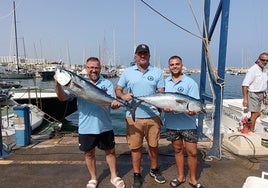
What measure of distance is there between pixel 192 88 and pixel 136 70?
0.81 metres

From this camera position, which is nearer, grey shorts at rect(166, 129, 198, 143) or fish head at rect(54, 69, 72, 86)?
fish head at rect(54, 69, 72, 86)

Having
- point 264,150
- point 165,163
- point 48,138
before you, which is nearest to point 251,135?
point 264,150

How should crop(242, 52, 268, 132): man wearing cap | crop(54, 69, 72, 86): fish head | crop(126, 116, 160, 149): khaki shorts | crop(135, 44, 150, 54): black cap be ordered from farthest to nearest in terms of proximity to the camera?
crop(242, 52, 268, 132): man wearing cap, crop(126, 116, 160, 149): khaki shorts, crop(135, 44, 150, 54): black cap, crop(54, 69, 72, 86): fish head

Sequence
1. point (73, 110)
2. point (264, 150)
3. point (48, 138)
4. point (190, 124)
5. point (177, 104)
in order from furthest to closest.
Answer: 1. point (73, 110)
2. point (48, 138)
3. point (264, 150)
4. point (190, 124)
5. point (177, 104)

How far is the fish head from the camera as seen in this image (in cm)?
330

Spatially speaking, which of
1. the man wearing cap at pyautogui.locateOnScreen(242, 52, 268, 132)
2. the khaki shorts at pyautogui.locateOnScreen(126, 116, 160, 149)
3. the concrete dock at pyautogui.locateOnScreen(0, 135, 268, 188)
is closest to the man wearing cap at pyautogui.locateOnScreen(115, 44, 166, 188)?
the khaki shorts at pyautogui.locateOnScreen(126, 116, 160, 149)

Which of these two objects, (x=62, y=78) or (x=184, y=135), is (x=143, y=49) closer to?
(x=62, y=78)

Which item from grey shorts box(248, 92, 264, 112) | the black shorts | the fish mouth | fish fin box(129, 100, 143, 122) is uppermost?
the fish mouth

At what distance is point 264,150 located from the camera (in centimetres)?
521

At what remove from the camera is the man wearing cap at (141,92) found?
3.69 meters

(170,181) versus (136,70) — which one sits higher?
(136,70)

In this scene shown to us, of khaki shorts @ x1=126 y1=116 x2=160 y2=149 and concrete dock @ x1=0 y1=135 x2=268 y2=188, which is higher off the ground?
khaki shorts @ x1=126 y1=116 x2=160 y2=149

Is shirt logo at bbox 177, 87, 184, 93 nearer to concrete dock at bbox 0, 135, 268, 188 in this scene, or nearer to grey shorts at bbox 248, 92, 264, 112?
concrete dock at bbox 0, 135, 268, 188

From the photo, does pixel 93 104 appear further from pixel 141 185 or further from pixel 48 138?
pixel 48 138
